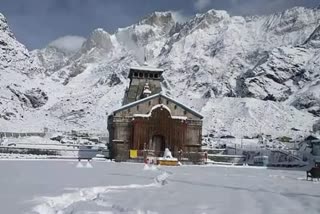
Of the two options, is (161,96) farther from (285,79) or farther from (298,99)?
(285,79)

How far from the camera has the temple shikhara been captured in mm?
45469

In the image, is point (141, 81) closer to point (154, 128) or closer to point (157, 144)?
point (154, 128)

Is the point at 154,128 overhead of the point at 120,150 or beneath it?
overhead

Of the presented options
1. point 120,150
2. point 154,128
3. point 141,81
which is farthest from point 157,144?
point 141,81

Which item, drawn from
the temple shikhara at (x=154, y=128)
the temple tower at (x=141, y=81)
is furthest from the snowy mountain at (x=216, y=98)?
the temple shikhara at (x=154, y=128)

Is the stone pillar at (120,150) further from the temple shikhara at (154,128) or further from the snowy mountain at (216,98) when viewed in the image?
the snowy mountain at (216,98)

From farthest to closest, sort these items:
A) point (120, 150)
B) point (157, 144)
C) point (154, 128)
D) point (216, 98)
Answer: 1. point (216, 98)
2. point (157, 144)
3. point (154, 128)
4. point (120, 150)

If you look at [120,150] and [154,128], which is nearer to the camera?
[120,150]

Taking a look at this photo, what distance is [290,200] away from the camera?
1399 cm

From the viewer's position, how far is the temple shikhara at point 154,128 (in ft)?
149

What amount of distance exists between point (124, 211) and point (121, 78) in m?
188

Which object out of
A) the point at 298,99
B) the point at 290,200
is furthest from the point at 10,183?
the point at 298,99

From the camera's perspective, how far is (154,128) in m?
46.0

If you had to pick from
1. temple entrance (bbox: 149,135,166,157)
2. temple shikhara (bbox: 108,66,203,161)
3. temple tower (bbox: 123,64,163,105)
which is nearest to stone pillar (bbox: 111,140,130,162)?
temple shikhara (bbox: 108,66,203,161)
